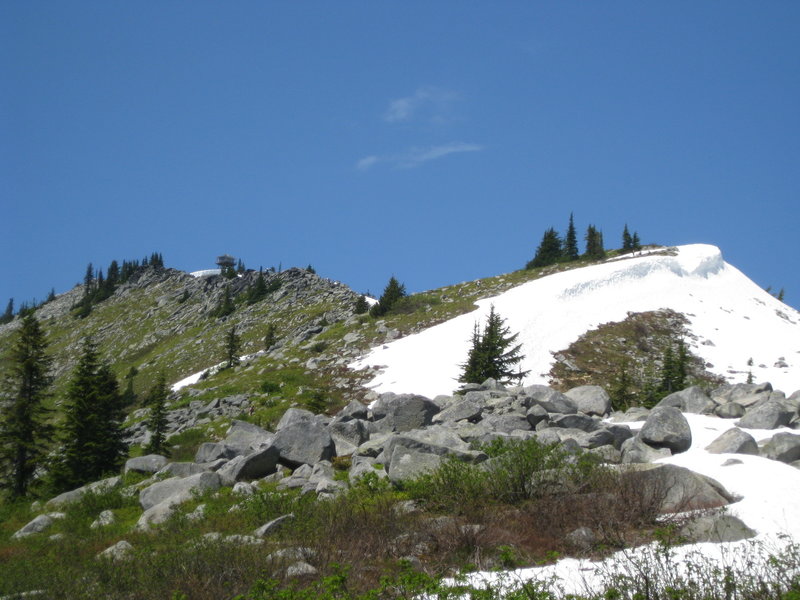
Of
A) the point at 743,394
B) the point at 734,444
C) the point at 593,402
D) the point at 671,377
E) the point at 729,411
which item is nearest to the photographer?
the point at 734,444

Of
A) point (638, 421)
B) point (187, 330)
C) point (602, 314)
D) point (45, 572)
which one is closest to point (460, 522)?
point (45, 572)

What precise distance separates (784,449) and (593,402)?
26.6 ft

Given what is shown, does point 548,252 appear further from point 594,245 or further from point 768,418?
point 768,418

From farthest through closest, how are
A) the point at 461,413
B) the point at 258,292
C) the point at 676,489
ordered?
the point at 258,292, the point at 461,413, the point at 676,489

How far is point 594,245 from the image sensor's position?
7281cm

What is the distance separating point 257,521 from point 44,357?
19.3 meters

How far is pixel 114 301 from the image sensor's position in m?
139

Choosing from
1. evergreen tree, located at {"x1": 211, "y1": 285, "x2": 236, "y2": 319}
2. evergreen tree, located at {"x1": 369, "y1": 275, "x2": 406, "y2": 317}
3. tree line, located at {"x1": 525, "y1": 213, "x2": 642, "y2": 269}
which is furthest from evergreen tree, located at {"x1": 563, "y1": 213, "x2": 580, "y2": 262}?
evergreen tree, located at {"x1": 211, "y1": 285, "x2": 236, "y2": 319}

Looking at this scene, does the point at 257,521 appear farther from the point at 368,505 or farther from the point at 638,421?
the point at 638,421

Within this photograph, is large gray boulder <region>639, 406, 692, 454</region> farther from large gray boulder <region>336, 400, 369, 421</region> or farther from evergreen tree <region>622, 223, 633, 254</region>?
evergreen tree <region>622, 223, 633, 254</region>

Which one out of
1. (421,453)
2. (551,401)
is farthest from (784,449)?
(421,453)

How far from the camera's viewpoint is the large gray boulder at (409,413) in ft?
64.6

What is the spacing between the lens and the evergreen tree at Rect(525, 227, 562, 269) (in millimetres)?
74312

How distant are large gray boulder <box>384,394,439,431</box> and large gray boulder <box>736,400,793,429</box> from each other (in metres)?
8.63
